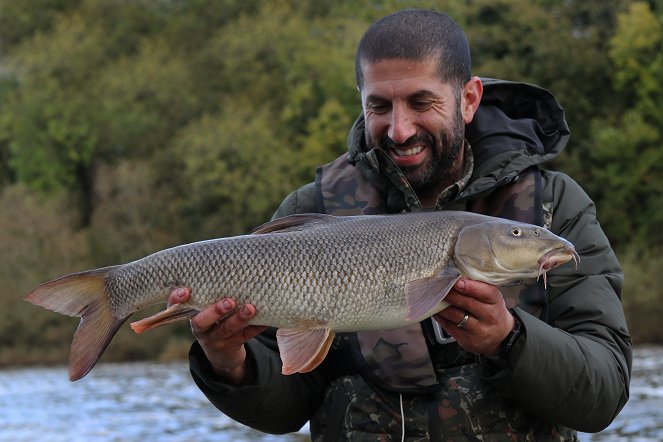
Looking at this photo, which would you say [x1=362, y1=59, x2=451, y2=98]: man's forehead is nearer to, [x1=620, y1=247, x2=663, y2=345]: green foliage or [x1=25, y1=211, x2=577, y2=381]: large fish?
[x1=25, y1=211, x2=577, y2=381]: large fish

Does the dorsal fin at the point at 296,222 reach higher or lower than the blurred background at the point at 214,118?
higher

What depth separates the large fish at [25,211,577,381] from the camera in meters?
3.86

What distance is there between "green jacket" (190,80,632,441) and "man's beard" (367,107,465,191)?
0.25 ft

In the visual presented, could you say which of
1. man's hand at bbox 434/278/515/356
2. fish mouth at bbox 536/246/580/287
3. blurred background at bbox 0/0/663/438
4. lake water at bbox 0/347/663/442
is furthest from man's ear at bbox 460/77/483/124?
blurred background at bbox 0/0/663/438

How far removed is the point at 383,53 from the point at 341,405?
48.0 inches

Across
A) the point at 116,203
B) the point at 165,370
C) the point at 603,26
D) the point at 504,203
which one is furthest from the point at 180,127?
the point at 504,203

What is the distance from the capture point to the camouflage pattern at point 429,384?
413 centimetres

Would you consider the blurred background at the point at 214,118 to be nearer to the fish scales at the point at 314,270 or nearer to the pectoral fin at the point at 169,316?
the fish scales at the point at 314,270

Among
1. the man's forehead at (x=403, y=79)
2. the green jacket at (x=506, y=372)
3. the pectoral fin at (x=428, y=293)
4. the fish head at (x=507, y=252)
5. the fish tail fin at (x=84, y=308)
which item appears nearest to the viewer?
the pectoral fin at (x=428, y=293)

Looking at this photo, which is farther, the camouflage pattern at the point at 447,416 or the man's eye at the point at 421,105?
the man's eye at the point at 421,105

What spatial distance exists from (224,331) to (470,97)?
4.13ft

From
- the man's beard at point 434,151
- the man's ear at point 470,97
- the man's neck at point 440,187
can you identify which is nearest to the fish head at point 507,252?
the man's beard at point 434,151

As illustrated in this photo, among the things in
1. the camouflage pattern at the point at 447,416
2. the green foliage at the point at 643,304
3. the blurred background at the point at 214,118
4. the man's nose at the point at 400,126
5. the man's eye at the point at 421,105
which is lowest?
the green foliage at the point at 643,304

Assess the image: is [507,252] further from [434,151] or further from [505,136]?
[505,136]
